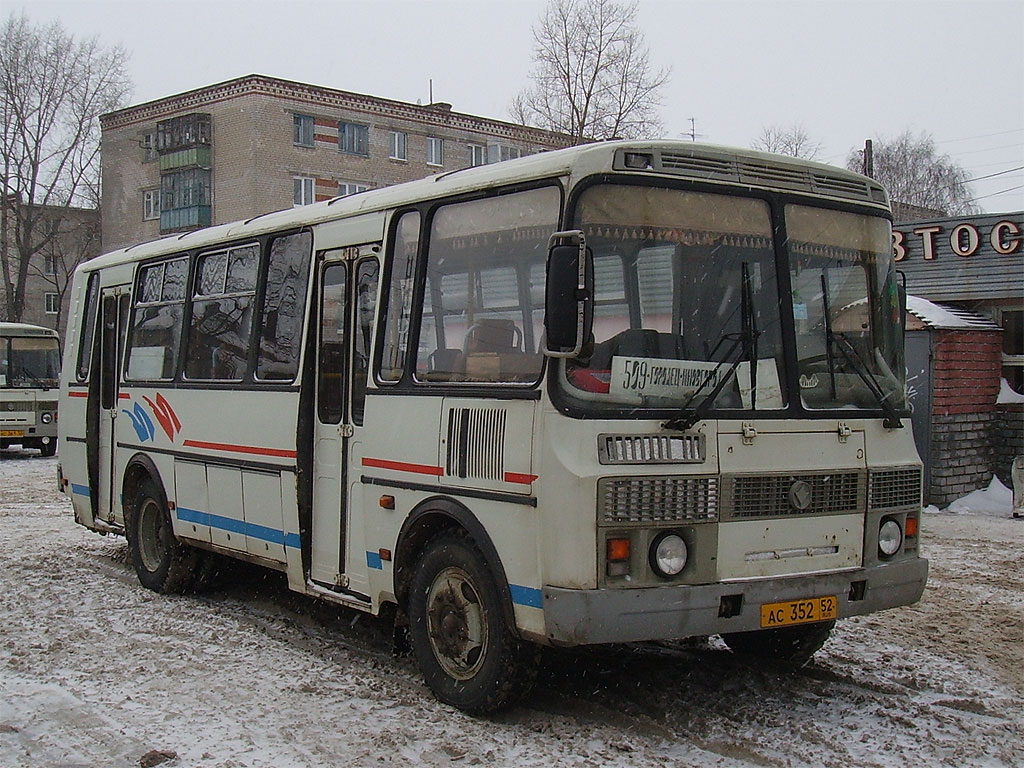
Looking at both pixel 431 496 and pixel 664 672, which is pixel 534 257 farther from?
pixel 664 672

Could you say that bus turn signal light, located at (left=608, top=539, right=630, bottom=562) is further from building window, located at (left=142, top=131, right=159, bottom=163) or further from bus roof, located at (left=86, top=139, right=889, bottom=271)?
building window, located at (left=142, top=131, right=159, bottom=163)

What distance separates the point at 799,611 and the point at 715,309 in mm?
1584

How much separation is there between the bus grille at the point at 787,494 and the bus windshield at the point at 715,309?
0.37 meters

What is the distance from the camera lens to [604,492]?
221 inches

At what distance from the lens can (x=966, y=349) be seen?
15.3m

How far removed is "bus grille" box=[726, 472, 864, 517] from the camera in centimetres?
598

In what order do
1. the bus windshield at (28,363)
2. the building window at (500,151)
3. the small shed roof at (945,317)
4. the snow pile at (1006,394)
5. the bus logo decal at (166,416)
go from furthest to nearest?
the building window at (500,151) → the bus windshield at (28,363) → the snow pile at (1006,394) → the small shed roof at (945,317) → the bus logo decal at (166,416)

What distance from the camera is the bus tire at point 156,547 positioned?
9883 millimetres

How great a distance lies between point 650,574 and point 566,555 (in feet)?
1.38

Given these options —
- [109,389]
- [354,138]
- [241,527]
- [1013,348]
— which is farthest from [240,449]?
[354,138]

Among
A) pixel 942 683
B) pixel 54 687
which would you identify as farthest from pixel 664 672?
pixel 54 687

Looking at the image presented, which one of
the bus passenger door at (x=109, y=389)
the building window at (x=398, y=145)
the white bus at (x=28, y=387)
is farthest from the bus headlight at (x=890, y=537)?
the building window at (x=398, y=145)

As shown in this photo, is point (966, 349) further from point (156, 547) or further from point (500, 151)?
point (500, 151)

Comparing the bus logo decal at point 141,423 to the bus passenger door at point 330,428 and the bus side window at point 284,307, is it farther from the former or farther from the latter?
the bus passenger door at point 330,428
